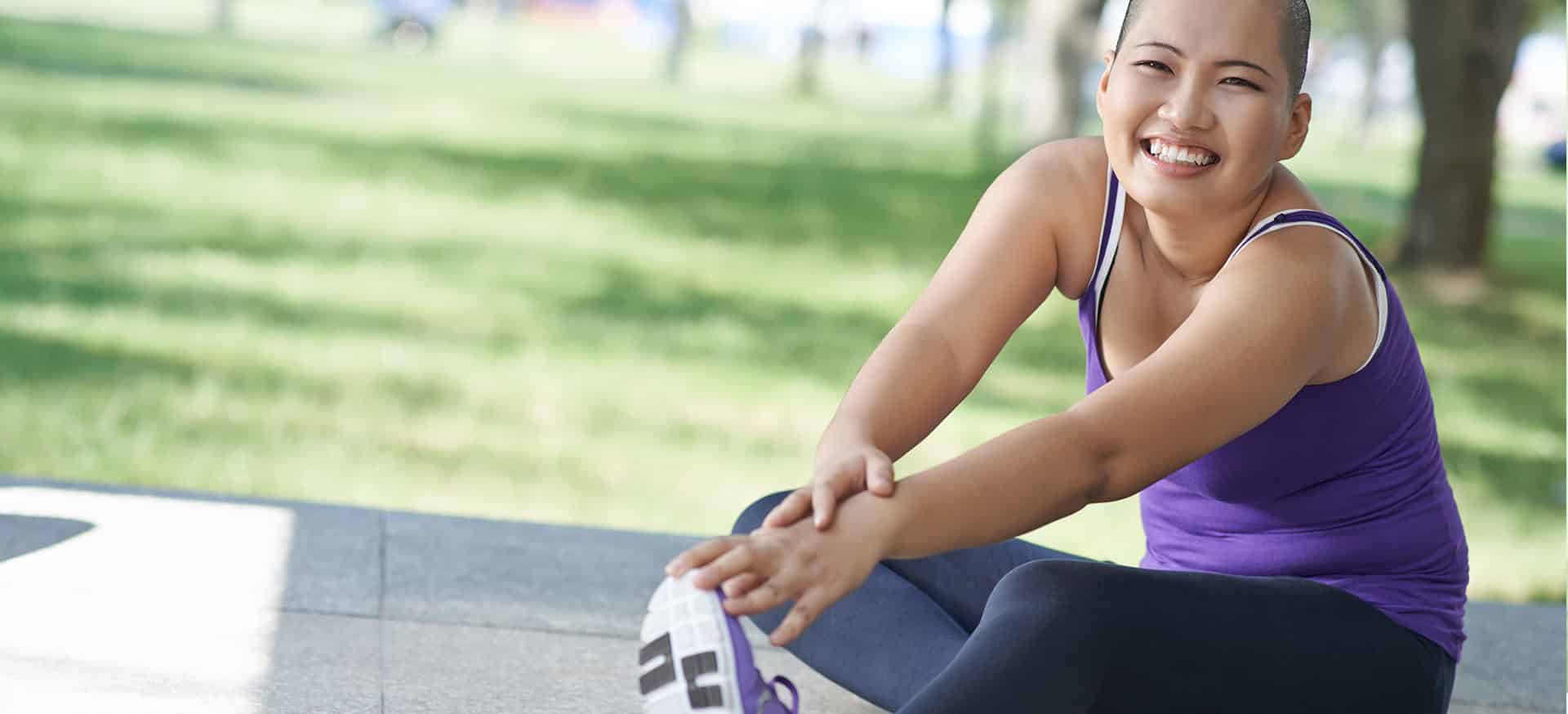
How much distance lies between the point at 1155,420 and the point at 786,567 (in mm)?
491

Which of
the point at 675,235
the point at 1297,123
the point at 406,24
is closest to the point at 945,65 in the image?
the point at 406,24

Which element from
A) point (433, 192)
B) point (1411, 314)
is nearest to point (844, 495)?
point (1411, 314)

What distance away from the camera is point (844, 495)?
2.10 meters

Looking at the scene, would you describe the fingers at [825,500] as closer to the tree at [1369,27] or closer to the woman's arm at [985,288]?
the woman's arm at [985,288]

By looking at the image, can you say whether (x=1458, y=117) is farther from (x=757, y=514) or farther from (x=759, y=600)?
(x=759, y=600)

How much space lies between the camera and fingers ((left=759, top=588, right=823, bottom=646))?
1967mm

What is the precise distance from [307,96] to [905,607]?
1539 centimetres

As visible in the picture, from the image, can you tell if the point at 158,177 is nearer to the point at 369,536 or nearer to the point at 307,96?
the point at 307,96

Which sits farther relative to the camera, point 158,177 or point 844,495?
point 158,177

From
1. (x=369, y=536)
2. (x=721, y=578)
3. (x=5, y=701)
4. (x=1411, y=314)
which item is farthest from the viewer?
(x=1411, y=314)

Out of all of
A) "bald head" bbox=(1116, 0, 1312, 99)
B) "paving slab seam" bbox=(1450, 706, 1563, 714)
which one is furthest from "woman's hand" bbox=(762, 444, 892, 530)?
"paving slab seam" bbox=(1450, 706, 1563, 714)

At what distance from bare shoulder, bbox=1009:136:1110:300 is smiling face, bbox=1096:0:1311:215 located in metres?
0.18

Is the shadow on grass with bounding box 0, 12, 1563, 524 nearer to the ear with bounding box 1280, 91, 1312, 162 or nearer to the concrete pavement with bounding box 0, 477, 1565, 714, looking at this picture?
the concrete pavement with bounding box 0, 477, 1565, 714

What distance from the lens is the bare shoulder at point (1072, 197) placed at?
8.45 ft
